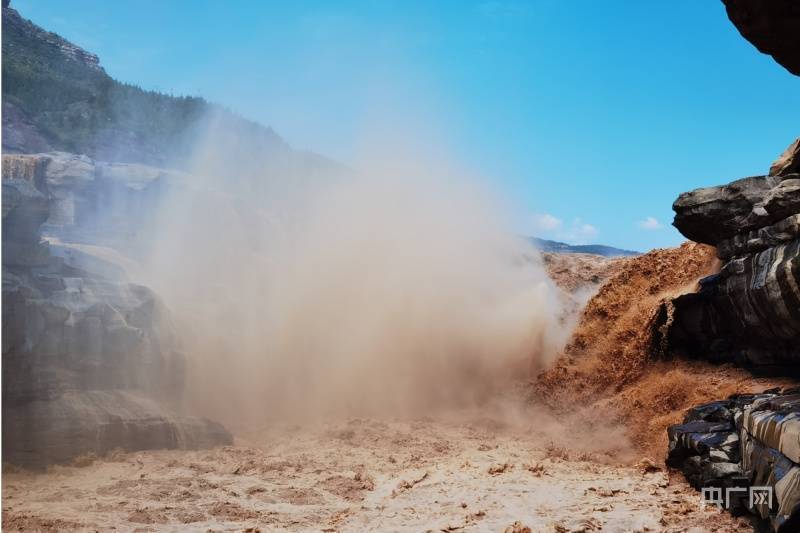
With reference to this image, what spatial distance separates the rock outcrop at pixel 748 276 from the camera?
11.1 m

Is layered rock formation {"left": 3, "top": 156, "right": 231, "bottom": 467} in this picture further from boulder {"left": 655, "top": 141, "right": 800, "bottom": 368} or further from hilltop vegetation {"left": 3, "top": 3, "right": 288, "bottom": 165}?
hilltop vegetation {"left": 3, "top": 3, "right": 288, "bottom": 165}

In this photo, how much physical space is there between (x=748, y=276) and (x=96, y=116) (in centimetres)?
5277

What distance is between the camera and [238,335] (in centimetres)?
1881

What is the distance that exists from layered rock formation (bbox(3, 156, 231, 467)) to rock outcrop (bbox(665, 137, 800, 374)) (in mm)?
11541

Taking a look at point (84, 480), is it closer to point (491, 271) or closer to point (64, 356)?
point (64, 356)

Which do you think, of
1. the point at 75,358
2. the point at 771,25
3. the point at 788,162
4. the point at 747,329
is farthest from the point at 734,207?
the point at 75,358

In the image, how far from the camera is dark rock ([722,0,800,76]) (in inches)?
258

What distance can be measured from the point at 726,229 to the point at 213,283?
53.2ft

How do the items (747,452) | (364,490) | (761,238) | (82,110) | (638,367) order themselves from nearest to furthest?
(747,452) → (364,490) → (761,238) → (638,367) → (82,110)

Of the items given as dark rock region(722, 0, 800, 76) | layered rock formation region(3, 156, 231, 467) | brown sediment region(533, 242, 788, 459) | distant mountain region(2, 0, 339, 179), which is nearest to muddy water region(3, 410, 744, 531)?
layered rock formation region(3, 156, 231, 467)

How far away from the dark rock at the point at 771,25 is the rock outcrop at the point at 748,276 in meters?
4.59

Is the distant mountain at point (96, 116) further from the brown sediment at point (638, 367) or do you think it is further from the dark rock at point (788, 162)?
the dark rock at point (788, 162)

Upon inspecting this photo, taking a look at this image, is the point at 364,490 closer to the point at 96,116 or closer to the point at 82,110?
the point at 82,110

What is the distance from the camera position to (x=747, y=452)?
27.6ft
